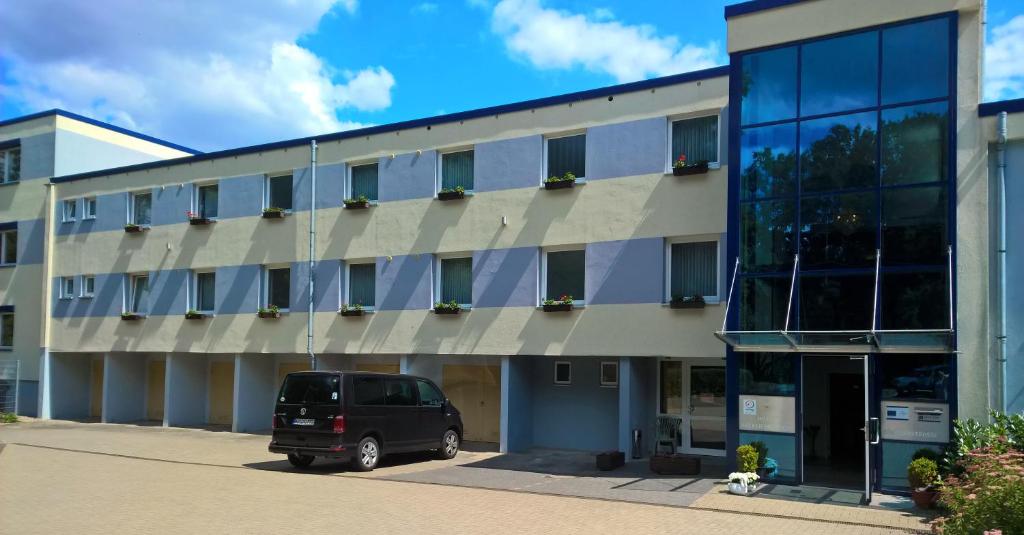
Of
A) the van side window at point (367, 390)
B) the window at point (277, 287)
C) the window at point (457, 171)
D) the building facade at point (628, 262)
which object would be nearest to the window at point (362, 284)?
the building facade at point (628, 262)

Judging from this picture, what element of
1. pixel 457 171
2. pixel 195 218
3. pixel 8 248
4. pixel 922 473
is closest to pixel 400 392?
pixel 457 171

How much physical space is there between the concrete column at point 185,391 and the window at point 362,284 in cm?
708

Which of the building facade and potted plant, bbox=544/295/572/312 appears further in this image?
potted plant, bbox=544/295/572/312

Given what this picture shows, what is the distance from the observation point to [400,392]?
1788cm

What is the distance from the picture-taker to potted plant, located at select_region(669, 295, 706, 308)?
17469 millimetres

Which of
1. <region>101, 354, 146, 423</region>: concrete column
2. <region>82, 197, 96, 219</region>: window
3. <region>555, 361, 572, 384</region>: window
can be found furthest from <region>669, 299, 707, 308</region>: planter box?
<region>82, 197, 96, 219</region>: window

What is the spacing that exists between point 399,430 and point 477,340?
368cm

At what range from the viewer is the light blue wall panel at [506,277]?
1997 cm

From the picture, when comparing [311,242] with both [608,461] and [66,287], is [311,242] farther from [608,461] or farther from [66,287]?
[66,287]

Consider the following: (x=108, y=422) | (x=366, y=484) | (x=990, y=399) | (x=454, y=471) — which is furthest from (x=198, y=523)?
(x=108, y=422)

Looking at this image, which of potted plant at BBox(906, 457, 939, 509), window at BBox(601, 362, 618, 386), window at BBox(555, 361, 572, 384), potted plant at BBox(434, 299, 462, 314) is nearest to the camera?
potted plant at BBox(906, 457, 939, 509)

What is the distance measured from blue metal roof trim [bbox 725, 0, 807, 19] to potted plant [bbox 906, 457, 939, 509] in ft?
26.6

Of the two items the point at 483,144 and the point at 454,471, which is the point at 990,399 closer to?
the point at 454,471

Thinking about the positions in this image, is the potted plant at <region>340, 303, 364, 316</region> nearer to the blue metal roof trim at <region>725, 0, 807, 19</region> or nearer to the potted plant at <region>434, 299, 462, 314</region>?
the potted plant at <region>434, 299, 462, 314</region>
